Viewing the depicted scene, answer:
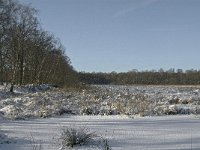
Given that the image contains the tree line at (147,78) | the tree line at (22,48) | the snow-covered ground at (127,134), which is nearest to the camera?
the snow-covered ground at (127,134)

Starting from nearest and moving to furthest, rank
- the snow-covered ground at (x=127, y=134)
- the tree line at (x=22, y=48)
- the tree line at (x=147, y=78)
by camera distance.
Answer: the snow-covered ground at (x=127, y=134)
the tree line at (x=22, y=48)
the tree line at (x=147, y=78)

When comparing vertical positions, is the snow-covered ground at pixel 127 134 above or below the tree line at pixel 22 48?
below

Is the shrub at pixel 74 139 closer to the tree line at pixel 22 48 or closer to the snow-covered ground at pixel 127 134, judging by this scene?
the snow-covered ground at pixel 127 134

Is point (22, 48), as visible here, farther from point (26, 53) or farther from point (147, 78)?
point (147, 78)

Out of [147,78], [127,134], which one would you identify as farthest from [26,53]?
[147,78]

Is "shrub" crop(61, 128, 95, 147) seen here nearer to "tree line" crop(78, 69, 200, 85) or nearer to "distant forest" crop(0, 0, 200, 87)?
"distant forest" crop(0, 0, 200, 87)

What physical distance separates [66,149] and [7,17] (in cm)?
3293

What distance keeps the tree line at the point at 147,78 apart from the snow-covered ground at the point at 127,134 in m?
157

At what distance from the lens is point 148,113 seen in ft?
50.1

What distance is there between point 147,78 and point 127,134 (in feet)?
574

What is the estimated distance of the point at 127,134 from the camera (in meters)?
10.2

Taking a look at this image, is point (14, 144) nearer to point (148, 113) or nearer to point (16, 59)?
point (148, 113)

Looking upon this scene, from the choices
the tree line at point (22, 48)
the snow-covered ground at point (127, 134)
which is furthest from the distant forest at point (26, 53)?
the snow-covered ground at point (127, 134)

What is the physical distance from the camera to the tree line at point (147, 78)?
174500mm
